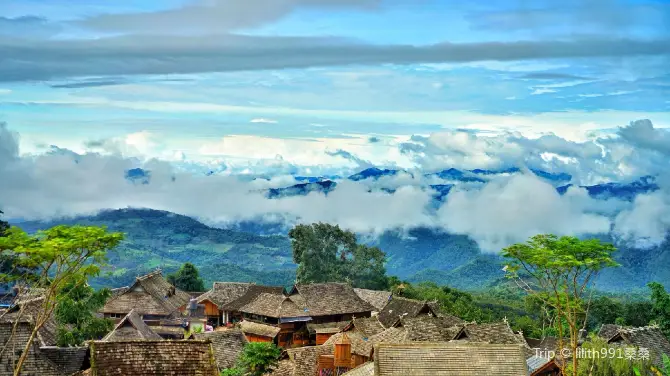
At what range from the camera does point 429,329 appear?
2409 inches

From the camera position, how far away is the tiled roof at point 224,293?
84750 millimetres

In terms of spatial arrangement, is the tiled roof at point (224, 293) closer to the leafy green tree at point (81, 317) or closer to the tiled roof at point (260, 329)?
the tiled roof at point (260, 329)

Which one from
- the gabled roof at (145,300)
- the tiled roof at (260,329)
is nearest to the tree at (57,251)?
the tiled roof at (260,329)

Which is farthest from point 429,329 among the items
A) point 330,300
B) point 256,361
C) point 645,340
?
point 330,300

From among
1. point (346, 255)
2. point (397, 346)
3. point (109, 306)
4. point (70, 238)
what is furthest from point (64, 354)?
point (346, 255)

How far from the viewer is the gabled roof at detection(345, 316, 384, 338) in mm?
64812

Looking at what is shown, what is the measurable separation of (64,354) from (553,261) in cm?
2724

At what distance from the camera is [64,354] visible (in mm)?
42719

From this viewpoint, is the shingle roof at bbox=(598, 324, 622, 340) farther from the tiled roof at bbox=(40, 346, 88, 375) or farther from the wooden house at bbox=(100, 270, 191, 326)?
the tiled roof at bbox=(40, 346, 88, 375)

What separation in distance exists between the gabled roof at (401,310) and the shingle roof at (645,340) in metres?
19.9

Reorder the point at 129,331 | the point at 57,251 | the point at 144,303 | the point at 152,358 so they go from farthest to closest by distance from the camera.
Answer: the point at 144,303, the point at 129,331, the point at 57,251, the point at 152,358

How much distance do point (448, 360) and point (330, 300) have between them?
40884mm

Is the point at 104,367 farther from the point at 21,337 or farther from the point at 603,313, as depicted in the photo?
the point at 603,313

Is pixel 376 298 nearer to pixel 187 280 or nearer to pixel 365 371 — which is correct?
pixel 187 280
